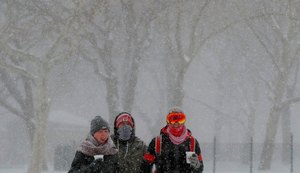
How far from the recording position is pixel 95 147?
5.48 meters

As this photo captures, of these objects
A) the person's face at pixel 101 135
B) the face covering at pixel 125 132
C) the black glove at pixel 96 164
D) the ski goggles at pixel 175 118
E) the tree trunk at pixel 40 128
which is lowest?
the black glove at pixel 96 164

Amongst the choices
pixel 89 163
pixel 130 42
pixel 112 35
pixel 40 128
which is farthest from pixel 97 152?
pixel 130 42

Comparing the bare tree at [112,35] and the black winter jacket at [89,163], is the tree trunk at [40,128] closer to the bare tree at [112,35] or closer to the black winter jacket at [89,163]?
the bare tree at [112,35]

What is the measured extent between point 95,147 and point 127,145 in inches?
25.9

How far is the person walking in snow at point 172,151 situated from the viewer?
627 centimetres

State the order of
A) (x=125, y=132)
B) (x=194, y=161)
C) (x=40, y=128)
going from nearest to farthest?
(x=125, y=132), (x=194, y=161), (x=40, y=128)

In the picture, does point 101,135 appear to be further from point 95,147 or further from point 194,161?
point 194,161

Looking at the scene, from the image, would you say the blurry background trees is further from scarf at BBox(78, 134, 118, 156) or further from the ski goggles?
scarf at BBox(78, 134, 118, 156)

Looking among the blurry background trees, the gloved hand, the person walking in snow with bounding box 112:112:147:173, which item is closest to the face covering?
the person walking in snow with bounding box 112:112:147:173

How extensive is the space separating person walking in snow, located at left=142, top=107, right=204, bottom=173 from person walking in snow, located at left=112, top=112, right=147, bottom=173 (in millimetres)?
165

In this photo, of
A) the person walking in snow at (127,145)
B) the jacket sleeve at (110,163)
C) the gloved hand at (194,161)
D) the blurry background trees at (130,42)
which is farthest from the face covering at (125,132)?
the blurry background trees at (130,42)

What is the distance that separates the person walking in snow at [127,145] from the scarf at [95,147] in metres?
0.37

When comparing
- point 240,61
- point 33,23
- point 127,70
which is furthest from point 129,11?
point 240,61

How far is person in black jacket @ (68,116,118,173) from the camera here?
18.1 ft
